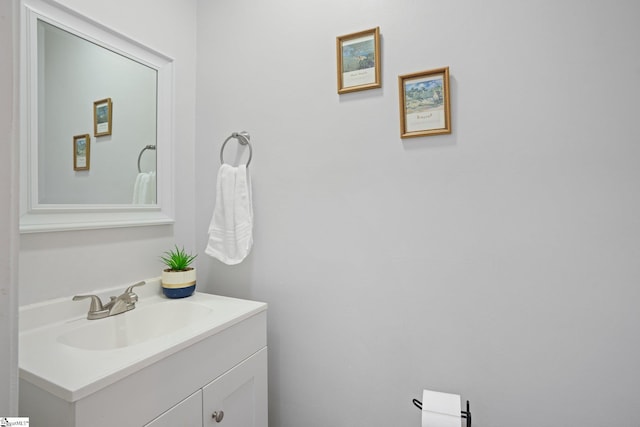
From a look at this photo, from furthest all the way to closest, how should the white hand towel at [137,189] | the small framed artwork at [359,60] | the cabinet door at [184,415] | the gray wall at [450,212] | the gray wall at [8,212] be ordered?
the white hand towel at [137,189] < the small framed artwork at [359,60] < the gray wall at [450,212] < the cabinet door at [184,415] < the gray wall at [8,212]

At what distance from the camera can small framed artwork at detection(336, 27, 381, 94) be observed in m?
1.22

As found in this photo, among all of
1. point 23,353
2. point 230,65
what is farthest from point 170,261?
point 230,65

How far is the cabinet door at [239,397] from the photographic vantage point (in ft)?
3.26

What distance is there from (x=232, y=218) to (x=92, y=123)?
60cm

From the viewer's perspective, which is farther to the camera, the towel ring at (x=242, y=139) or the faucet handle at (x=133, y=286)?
the towel ring at (x=242, y=139)

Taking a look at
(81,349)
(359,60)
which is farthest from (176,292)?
(359,60)

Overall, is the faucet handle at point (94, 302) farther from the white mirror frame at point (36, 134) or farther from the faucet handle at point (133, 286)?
the white mirror frame at point (36, 134)

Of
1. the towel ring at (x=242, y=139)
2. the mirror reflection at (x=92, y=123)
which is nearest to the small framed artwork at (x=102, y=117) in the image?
the mirror reflection at (x=92, y=123)

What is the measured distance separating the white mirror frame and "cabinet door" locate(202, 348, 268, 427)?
71cm

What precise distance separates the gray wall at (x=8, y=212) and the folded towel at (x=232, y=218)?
0.98 metres

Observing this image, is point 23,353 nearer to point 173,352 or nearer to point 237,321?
point 173,352

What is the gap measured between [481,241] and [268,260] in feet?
2.79

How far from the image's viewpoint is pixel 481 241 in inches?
43.0

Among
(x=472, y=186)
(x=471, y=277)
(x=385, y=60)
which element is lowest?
(x=471, y=277)
